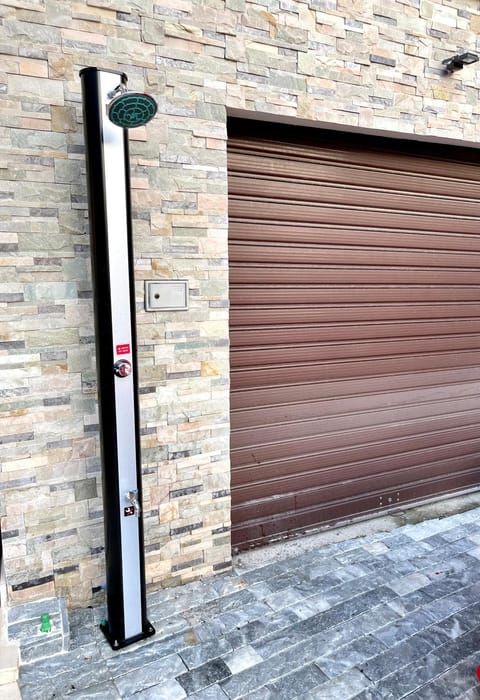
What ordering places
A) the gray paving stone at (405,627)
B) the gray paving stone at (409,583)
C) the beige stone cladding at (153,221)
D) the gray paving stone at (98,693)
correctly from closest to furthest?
the gray paving stone at (98,693), the beige stone cladding at (153,221), the gray paving stone at (405,627), the gray paving stone at (409,583)

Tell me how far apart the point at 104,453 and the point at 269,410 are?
130cm

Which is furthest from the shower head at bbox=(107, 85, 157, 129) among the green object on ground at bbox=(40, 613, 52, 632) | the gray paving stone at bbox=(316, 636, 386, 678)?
the gray paving stone at bbox=(316, 636, 386, 678)

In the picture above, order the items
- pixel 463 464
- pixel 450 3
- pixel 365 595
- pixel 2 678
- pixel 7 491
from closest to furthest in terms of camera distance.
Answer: pixel 2 678, pixel 7 491, pixel 365 595, pixel 450 3, pixel 463 464

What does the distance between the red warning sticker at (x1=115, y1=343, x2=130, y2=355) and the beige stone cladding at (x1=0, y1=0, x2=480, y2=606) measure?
36cm

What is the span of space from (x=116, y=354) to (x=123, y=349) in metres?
0.04

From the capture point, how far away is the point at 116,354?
2164mm

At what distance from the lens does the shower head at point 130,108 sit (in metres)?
1.78

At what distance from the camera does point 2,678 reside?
2180 millimetres

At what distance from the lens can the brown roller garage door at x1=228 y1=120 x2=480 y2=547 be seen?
3.08 meters

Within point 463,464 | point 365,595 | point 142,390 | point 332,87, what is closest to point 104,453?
point 142,390

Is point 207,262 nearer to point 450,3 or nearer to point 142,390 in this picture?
point 142,390

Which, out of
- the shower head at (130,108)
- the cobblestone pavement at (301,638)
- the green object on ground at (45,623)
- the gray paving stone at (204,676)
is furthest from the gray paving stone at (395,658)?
the shower head at (130,108)

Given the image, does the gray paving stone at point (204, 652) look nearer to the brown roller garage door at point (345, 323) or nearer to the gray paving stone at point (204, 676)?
the gray paving stone at point (204, 676)

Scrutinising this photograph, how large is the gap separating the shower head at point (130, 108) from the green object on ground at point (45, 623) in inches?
93.3
